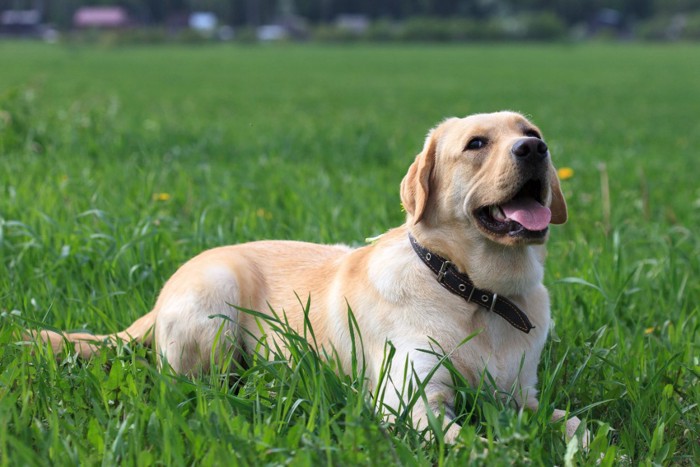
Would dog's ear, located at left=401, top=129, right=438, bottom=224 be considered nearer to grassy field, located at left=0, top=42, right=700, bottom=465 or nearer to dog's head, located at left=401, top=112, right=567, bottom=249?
dog's head, located at left=401, top=112, right=567, bottom=249

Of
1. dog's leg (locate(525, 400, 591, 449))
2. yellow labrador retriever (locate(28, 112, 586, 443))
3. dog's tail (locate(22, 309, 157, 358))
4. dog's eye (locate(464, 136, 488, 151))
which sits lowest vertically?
dog's leg (locate(525, 400, 591, 449))

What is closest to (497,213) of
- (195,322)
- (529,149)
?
(529,149)

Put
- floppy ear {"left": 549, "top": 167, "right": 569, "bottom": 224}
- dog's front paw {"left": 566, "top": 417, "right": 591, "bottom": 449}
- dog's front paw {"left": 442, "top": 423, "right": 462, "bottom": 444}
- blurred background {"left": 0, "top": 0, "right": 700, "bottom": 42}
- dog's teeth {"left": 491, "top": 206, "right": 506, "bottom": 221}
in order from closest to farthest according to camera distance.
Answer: dog's front paw {"left": 442, "top": 423, "right": 462, "bottom": 444}, dog's front paw {"left": 566, "top": 417, "right": 591, "bottom": 449}, dog's teeth {"left": 491, "top": 206, "right": 506, "bottom": 221}, floppy ear {"left": 549, "top": 167, "right": 569, "bottom": 224}, blurred background {"left": 0, "top": 0, "right": 700, "bottom": 42}

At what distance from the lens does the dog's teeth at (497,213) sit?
311cm

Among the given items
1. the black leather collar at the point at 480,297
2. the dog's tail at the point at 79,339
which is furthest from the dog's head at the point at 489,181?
the dog's tail at the point at 79,339

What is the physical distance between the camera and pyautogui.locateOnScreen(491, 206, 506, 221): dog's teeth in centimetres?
311

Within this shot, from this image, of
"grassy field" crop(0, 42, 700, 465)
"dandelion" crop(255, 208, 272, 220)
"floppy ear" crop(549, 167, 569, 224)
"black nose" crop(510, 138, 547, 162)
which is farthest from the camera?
"dandelion" crop(255, 208, 272, 220)

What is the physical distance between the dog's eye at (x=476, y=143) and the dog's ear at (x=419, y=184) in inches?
6.5

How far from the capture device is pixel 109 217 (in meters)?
5.14

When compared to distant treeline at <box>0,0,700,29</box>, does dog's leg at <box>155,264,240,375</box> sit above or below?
above

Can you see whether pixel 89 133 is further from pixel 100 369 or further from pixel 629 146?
pixel 629 146

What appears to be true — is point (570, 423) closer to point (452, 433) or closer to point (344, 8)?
point (452, 433)

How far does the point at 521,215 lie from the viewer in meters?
3.05

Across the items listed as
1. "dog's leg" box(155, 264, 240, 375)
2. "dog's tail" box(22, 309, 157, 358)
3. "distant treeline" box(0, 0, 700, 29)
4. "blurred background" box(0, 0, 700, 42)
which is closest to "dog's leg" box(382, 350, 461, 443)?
"dog's leg" box(155, 264, 240, 375)
